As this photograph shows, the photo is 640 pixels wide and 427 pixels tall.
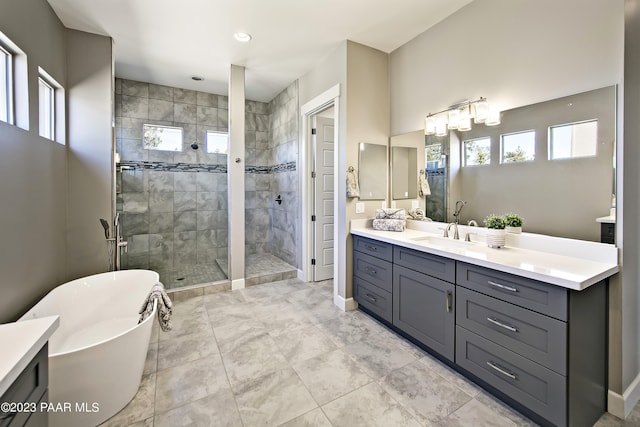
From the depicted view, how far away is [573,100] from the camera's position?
1.80 m

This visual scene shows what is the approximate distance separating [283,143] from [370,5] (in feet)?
8.53

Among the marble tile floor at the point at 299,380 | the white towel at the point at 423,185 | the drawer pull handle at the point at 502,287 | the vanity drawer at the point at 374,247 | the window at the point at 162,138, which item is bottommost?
the marble tile floor at the point at 299,380

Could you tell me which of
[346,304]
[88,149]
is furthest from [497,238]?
[88,149]

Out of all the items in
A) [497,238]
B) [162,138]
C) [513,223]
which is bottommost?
[497,238]

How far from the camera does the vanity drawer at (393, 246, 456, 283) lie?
200cm

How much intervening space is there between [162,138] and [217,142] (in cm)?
83

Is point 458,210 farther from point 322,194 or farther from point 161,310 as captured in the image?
point 161,310

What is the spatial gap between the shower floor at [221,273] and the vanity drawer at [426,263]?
2136 mm

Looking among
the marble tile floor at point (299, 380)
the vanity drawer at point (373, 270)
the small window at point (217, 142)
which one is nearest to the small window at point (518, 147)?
the vanity drawer at point (373, 270)

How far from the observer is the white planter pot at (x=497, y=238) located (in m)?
2.06

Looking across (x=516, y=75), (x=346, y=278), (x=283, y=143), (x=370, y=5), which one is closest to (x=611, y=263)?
(x=516, y=75)

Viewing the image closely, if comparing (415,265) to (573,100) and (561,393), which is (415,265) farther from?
(573,100)

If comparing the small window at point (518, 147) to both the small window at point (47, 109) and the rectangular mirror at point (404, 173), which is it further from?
the small window at point (47, 109)

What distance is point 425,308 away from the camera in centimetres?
221
